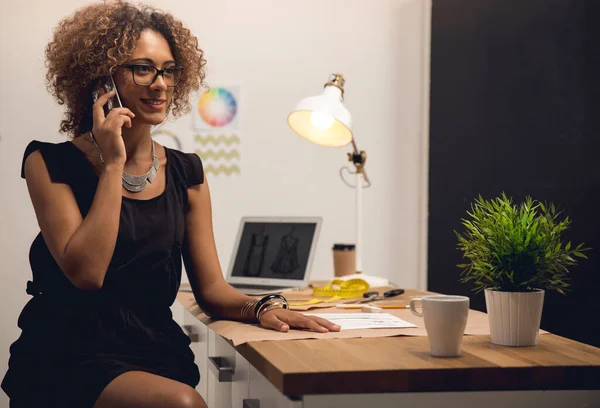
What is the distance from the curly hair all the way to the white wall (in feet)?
4.98

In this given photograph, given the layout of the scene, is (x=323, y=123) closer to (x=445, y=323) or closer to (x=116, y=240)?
(x=116, y=240)

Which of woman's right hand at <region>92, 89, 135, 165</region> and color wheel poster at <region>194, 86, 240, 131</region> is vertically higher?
color wheel poster at <region>194, 86, 240, 131</region>

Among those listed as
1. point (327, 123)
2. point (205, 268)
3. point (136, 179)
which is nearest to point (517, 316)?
point (205, 268)

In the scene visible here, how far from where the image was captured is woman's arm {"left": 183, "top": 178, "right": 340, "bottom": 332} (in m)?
1.75

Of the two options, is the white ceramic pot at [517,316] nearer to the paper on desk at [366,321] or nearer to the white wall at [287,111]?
the paper on desk at [366,321]

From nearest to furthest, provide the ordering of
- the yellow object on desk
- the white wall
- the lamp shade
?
the yellow object on desk < the lamp shade < the white wall

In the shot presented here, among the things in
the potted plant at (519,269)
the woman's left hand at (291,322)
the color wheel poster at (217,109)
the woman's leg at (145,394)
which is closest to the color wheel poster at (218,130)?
the color wheel poster at (217,109)

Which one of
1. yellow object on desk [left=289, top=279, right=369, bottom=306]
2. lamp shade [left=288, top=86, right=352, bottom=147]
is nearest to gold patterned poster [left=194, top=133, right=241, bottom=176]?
lamp shade [left=288, top=86, right=352, bottom=147]

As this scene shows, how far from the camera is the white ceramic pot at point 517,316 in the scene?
134 cm

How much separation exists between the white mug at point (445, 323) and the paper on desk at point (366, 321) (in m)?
0.30

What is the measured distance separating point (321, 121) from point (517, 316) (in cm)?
129

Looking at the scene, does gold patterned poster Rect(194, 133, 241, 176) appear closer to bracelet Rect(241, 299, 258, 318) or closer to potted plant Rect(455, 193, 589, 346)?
bracelet Rect(241, 299, 258, 318)

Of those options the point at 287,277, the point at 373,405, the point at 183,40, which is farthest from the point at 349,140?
the point at 373,405

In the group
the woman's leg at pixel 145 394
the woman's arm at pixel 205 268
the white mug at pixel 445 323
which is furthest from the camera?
the woman's arm at pixel 205 268
